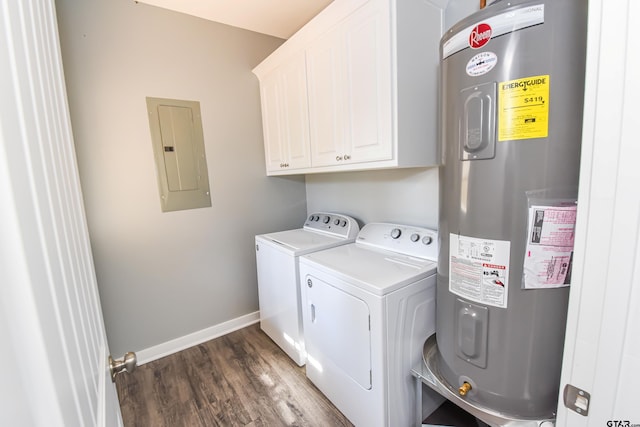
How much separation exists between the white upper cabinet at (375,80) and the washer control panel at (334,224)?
→ 0.55 meters

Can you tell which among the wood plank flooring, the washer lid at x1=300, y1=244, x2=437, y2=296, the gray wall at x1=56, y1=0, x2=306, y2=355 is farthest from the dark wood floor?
the washer lid at x1=300, y1=244, x2=437, y2=296

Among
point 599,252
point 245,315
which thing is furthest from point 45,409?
point 245,315

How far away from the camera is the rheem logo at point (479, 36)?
0.86m

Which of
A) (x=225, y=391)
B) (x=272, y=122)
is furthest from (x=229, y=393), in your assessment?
(x=272, y=122)

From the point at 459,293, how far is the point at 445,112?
68 centimetres

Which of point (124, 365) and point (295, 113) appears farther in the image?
point (295, 113)

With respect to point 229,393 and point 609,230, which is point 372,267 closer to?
point 609,230

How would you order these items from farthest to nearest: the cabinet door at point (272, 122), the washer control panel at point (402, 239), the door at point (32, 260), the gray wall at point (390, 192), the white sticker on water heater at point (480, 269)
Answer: the cabinet door at point (272, 122) → the gray wall at point (390, 192) → the washer control panel at point (402, 239) → the white sticker on water heater at point (480, 269) → the door at point (32, 260)

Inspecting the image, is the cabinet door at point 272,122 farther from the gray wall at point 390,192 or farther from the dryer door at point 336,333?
the dryer door at point 336,333

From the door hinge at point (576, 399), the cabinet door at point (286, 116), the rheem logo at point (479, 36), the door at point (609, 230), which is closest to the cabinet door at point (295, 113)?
the cabinet door at point (286, 116)

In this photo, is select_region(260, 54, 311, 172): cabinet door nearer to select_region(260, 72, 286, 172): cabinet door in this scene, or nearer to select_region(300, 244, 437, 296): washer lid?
A: select_region(260, 72, 286, 172): cabinet door

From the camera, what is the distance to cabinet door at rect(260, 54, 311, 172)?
2.04 m

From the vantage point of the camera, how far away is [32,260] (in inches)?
11.5

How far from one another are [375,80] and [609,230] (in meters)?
1.18
